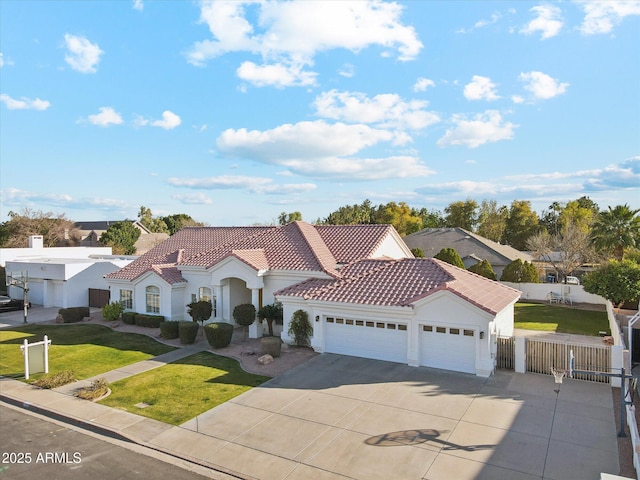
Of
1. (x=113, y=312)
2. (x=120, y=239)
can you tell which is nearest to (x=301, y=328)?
(x=113, y=312)

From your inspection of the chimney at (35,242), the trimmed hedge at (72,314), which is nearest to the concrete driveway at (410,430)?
the trimmed hedge at (72,314)

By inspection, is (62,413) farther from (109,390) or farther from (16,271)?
A: (16,271)

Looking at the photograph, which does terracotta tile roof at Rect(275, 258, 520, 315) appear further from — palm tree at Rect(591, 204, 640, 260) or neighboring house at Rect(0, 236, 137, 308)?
palm tree at Rect(591, 204, 640, 260)

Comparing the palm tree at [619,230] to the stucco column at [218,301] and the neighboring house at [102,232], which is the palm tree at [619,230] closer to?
the stucco column at [218,301]

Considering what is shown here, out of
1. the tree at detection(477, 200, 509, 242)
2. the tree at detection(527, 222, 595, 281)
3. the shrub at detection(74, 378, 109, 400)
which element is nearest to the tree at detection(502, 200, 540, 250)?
the tree at detection(477, 200, 509, 242)

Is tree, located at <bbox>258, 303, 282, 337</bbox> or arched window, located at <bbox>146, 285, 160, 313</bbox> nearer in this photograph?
tree, located at <bbox>258, 303, 282, 337</bbox>

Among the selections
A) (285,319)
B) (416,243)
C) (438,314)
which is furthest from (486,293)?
(416,243)
